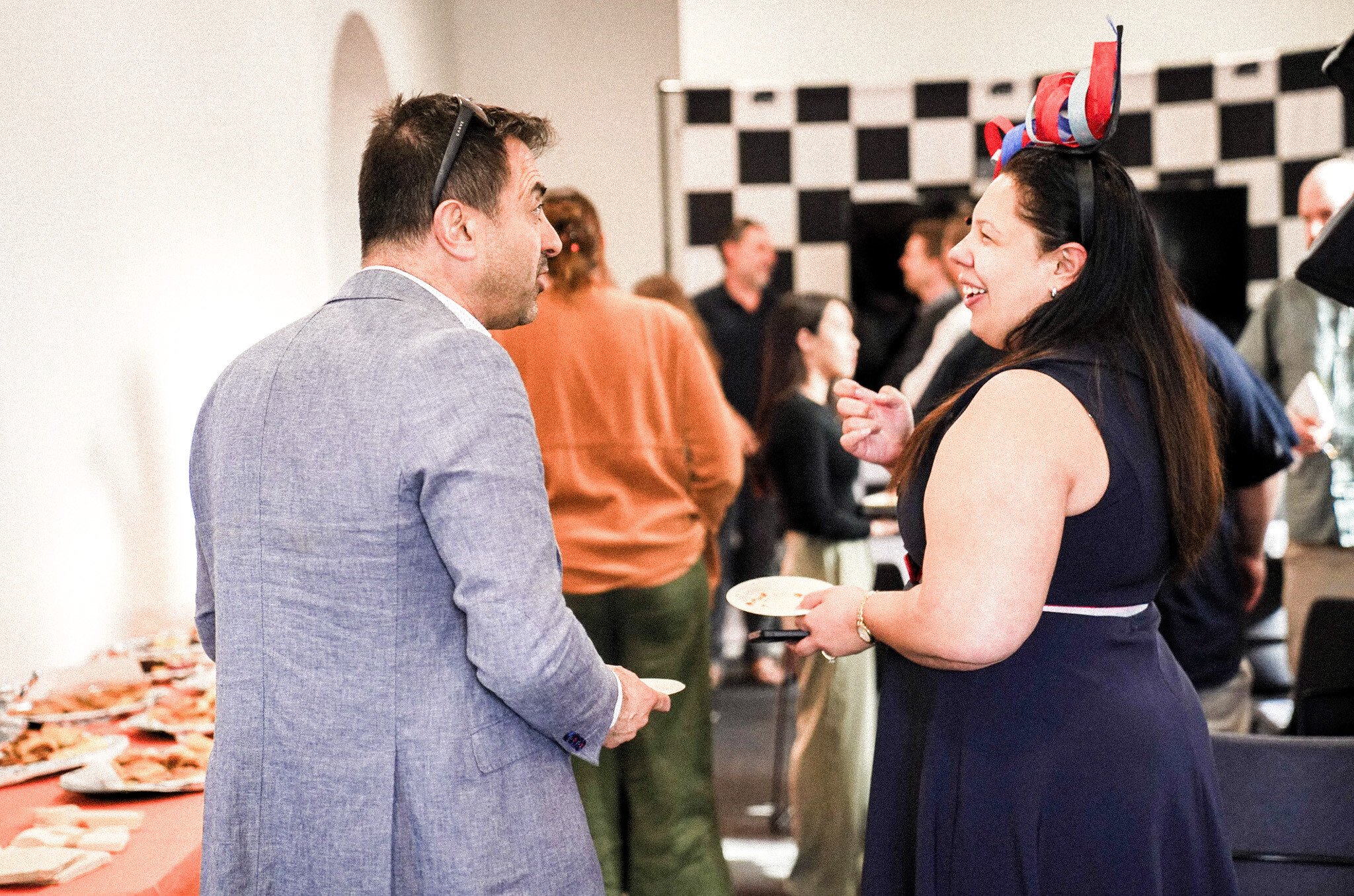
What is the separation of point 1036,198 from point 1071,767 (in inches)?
25.8

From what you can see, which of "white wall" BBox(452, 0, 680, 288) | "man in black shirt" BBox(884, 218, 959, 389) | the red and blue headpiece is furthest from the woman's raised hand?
"white wall" BBox(452, 0, 680, 288)

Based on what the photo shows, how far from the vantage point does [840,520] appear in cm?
303

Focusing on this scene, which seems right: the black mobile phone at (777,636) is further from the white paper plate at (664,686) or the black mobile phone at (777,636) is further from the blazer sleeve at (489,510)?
the blazer sleeve at (489,510)

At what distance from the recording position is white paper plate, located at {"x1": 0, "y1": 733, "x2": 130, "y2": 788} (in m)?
1.62

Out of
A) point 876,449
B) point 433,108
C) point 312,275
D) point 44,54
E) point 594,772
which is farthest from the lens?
point 312,275

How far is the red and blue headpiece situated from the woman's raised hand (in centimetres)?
44

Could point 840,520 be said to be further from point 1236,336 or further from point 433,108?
point 1236,336

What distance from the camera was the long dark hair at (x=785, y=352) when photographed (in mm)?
3199

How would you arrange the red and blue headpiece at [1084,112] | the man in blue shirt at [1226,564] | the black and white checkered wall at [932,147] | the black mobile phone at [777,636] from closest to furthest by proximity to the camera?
1. the red and blue headpiece at [1084,112]
2. the black mobile phone at [777,636]
3. the man in blue shirt at [1226,564]
4. the black and white checkered wall at [932,147]

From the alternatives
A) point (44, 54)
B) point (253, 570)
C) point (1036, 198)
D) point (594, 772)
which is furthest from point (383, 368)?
point (594, 772)

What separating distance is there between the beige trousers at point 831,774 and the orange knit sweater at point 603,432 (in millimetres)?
553

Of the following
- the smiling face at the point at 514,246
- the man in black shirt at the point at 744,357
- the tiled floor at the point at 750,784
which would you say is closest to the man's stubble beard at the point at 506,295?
the smiling face at the point at 514,246

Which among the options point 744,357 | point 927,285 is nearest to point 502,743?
point 927,285

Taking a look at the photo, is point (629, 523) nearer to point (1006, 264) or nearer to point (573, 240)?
point (573, 240)
